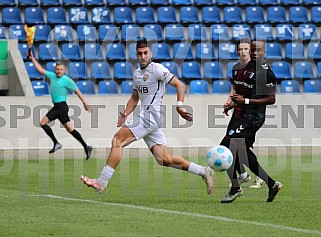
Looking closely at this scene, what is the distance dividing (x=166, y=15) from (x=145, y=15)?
59 cm

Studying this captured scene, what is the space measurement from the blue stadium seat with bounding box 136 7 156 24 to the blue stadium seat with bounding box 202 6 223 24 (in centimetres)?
144

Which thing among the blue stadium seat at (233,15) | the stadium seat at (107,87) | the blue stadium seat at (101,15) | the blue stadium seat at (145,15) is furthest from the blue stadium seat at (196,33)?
the stadium seat at (107,87)

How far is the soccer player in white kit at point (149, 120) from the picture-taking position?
1070cm

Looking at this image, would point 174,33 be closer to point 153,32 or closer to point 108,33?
point 153,32

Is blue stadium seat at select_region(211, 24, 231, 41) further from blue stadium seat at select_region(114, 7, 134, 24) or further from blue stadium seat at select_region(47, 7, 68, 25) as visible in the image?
blue stadium seat at select_region(47, 7, 68, 25)

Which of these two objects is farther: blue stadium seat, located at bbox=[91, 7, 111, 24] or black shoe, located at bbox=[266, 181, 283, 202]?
blue stadium seat, located at bbox=[91, 7, 111, 24]

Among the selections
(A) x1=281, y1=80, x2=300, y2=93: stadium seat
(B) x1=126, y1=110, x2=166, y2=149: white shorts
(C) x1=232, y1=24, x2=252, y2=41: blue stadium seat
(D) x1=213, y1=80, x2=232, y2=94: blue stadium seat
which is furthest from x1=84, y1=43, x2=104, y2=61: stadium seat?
(B) x1=126, y1=110, x2=166, y2=149: white shorts

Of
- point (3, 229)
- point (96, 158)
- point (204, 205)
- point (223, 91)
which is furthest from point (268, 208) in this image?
point (223, 91)

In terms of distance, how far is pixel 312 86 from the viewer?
21812mm

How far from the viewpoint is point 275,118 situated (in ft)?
66.7

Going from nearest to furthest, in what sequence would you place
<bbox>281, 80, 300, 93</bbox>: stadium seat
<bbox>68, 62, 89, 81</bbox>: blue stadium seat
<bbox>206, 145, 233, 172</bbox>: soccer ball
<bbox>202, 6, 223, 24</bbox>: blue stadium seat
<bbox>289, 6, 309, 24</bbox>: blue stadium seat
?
<bbox>206, 145, 233, 172</bbox>: soccer ball, <bbox>68, 62, 89, 81</bbox>: blue stadium seat, <bbox>281, 80, 300, 93</bbox>: stadium seat, <bbox>202, 6, 223, 24</bbox>: blue stadium seat, <bbox>289, 6, 309, 24</bbox>: blue stadium seat

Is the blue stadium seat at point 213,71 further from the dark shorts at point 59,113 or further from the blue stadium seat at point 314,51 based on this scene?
the dark shorts at point 59,113

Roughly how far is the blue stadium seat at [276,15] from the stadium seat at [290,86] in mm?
2496

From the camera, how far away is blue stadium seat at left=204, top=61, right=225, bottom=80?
2172 cm
